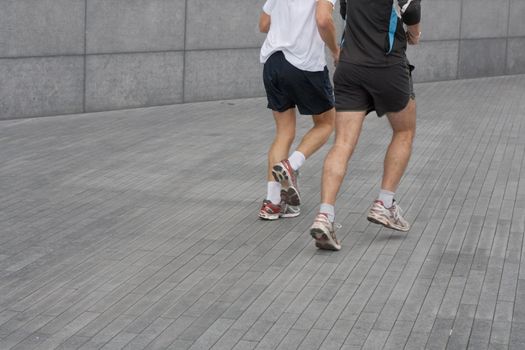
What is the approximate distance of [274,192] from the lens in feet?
24.4

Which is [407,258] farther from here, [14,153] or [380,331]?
[14,153]

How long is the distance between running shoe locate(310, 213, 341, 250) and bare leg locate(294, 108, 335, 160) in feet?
3.51

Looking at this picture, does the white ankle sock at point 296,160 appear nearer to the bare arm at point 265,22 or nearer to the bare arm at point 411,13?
the bare arm at point 265,22

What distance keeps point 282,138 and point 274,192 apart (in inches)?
15.2

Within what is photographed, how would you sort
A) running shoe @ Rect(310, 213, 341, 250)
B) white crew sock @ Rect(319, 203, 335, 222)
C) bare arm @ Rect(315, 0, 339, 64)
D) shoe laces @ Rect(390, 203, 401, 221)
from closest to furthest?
1. running shoe @ Rect(310, 213, 341, 250)
2. white crew sock @ Rect(319, 203, 335, 222)
3. shoe laces @ Rect(390, 203, 401, 221)
4. bare arm @ Rect(315, 0, 339, 64)

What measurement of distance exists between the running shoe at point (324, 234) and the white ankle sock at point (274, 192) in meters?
0.89

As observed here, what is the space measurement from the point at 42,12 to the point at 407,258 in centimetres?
643

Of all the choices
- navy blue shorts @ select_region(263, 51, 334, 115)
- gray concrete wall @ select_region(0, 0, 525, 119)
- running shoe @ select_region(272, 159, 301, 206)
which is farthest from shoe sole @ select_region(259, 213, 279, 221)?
gray concrete wall @ select_region(0, 0, 525, 119)

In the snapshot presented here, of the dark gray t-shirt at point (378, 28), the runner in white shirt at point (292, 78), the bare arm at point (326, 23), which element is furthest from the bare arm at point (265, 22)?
the dark gray t-shirt at point (378, 28)

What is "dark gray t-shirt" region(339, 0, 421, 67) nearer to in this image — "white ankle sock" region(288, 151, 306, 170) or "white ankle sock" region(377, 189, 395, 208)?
"white ankle sock" region(377, 189, 395, 208)

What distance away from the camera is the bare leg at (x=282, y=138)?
24.7 ft

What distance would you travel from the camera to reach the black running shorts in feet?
22.1

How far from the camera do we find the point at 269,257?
21.2 ft

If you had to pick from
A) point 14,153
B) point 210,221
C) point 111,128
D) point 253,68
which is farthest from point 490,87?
point 210,221
